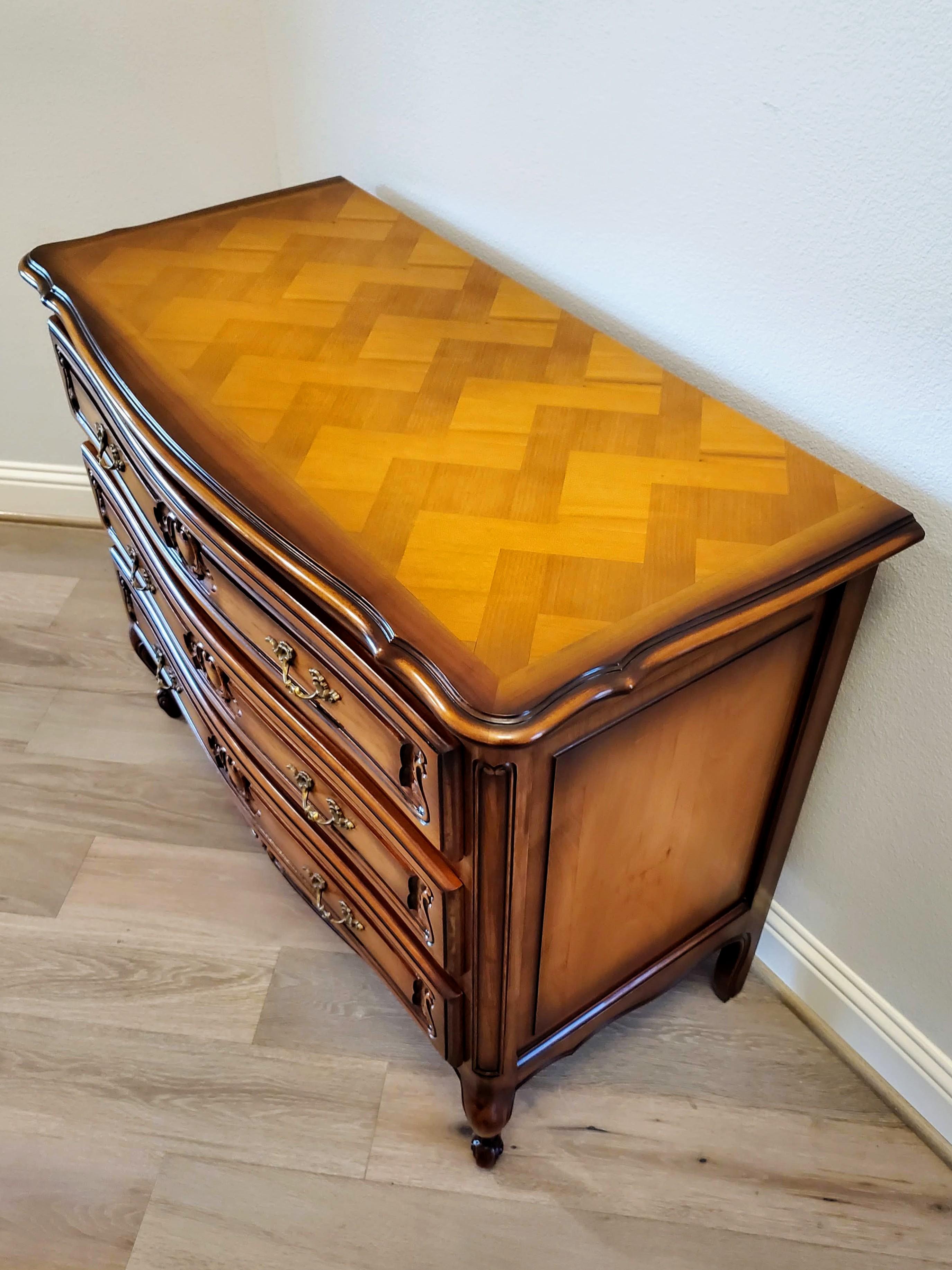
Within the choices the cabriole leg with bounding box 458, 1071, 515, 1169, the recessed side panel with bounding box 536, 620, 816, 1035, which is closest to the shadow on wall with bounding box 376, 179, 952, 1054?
the recessed side panel with bounding box 536, 620, 816, 1035

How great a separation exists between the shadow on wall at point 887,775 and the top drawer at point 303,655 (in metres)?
0.55

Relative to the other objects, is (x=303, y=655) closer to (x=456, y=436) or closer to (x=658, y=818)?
(x=456, y=436)

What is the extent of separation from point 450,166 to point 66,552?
1.34 metres

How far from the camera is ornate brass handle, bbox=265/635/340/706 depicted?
1.02 m

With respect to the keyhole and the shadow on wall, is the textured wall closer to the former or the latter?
the shadow on wall

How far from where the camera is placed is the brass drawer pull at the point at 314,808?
1.16 metres

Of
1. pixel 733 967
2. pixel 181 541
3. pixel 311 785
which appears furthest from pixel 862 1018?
pixel 181 541

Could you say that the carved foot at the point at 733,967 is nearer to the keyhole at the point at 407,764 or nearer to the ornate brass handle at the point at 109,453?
the keyhole at the point at 407,764

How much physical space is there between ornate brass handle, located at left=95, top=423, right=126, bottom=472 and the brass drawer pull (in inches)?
19.2

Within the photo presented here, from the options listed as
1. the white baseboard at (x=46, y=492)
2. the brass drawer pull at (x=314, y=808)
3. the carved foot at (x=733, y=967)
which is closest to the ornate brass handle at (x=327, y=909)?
the brass drawer pull at (x=314, y=808)

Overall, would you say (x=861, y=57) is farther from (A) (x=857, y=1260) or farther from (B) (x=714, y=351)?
(A) (x=857, y=1260)

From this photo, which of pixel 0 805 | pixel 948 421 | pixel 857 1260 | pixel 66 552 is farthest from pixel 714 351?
pixel 66 552

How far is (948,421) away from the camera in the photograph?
3.20 ft

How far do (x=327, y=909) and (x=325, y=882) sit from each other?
0.07 m
